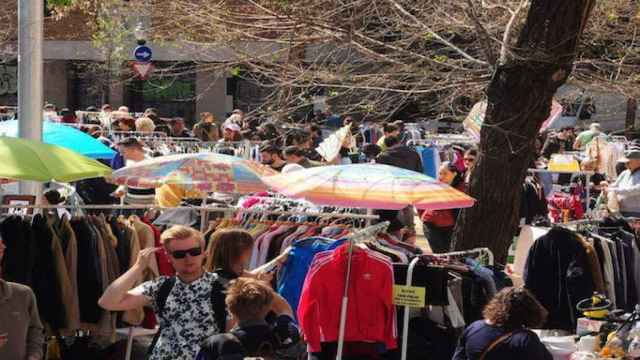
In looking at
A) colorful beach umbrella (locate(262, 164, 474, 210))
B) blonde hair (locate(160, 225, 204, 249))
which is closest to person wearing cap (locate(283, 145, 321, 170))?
colorful beach umbrella (locate(262, 164, 474, 210))

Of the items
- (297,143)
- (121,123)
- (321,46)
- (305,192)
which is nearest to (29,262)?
(305,192)

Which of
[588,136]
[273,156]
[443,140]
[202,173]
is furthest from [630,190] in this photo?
[588,136]

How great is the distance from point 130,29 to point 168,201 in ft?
8.85

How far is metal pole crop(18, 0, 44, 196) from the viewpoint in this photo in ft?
33.5

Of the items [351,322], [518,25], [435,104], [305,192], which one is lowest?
[351,322]

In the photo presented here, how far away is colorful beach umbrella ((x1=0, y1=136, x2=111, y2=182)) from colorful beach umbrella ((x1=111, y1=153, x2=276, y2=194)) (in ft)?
4.07

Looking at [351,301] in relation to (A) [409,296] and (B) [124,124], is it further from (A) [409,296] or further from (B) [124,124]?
(B) [124,124]

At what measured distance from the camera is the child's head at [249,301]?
5047 millimetres

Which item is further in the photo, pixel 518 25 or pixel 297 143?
pixel 297 143

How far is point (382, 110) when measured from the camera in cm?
1065

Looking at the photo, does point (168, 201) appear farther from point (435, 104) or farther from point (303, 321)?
point (303, 321)

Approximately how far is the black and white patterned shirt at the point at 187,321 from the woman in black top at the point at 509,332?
1.43 meters

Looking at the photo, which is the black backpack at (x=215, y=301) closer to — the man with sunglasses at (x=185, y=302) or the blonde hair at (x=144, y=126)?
the man with sunglasses at (x=185, y=302)

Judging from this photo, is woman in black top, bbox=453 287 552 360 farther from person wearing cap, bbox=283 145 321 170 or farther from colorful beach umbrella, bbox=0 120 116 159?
person wearing cap, bbox=283 145 321 170
